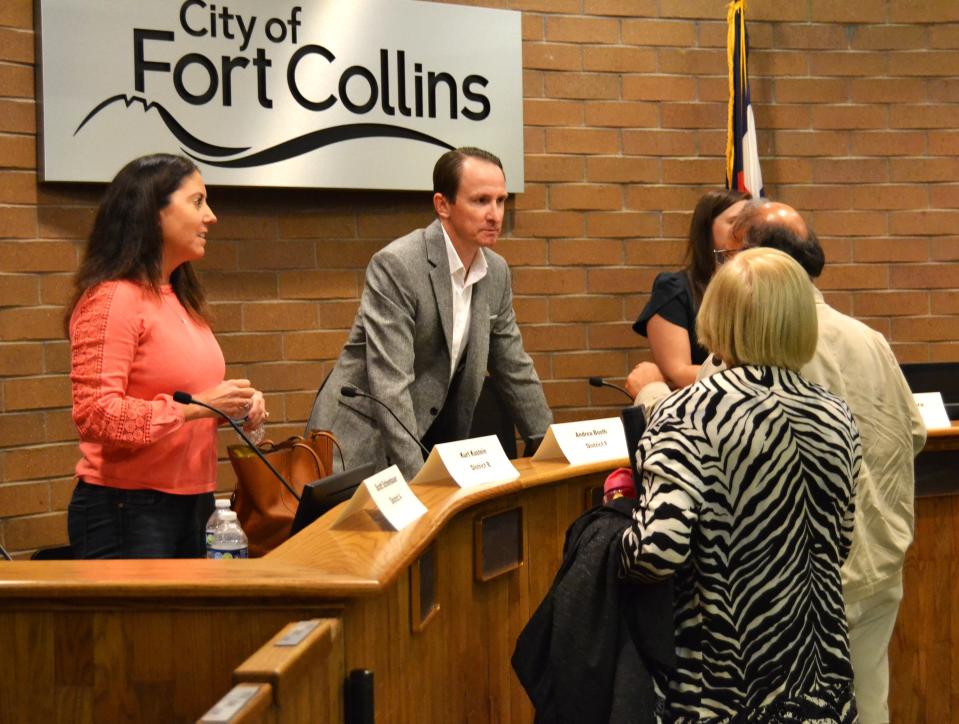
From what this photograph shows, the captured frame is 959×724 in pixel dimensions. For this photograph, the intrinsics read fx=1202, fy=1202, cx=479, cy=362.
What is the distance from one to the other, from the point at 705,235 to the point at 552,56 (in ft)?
3.70

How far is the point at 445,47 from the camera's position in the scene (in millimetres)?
4285

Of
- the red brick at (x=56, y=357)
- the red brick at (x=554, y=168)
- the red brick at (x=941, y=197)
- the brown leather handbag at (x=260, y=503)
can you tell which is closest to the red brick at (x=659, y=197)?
the red brick at (x=554, y=168)

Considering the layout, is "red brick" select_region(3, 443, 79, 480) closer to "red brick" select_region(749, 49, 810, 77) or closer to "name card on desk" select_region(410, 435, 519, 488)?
"name card on desk" select_region(410, 435, 519, 488)

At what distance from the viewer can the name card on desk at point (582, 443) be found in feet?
9.07

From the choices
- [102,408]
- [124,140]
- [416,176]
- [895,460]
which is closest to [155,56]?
[124,140]

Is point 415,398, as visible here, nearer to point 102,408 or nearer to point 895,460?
point 102,408

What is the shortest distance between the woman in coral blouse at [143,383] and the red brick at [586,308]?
6.70ft

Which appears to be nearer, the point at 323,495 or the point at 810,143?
the point at 323,495

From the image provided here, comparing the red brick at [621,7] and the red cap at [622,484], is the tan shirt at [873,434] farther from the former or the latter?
the red brick at [621,7]

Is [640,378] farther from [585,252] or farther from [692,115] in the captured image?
[692,115]

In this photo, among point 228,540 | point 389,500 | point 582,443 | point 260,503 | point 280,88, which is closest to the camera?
point 389,500

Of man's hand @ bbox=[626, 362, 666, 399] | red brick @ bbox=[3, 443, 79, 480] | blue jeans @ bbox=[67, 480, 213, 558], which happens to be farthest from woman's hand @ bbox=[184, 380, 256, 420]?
red brick @ bbox=[3, 443, 79, 480]

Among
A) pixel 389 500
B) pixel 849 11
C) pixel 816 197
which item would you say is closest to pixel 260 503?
pixel 389 500

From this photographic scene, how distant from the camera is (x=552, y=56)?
177 inches
